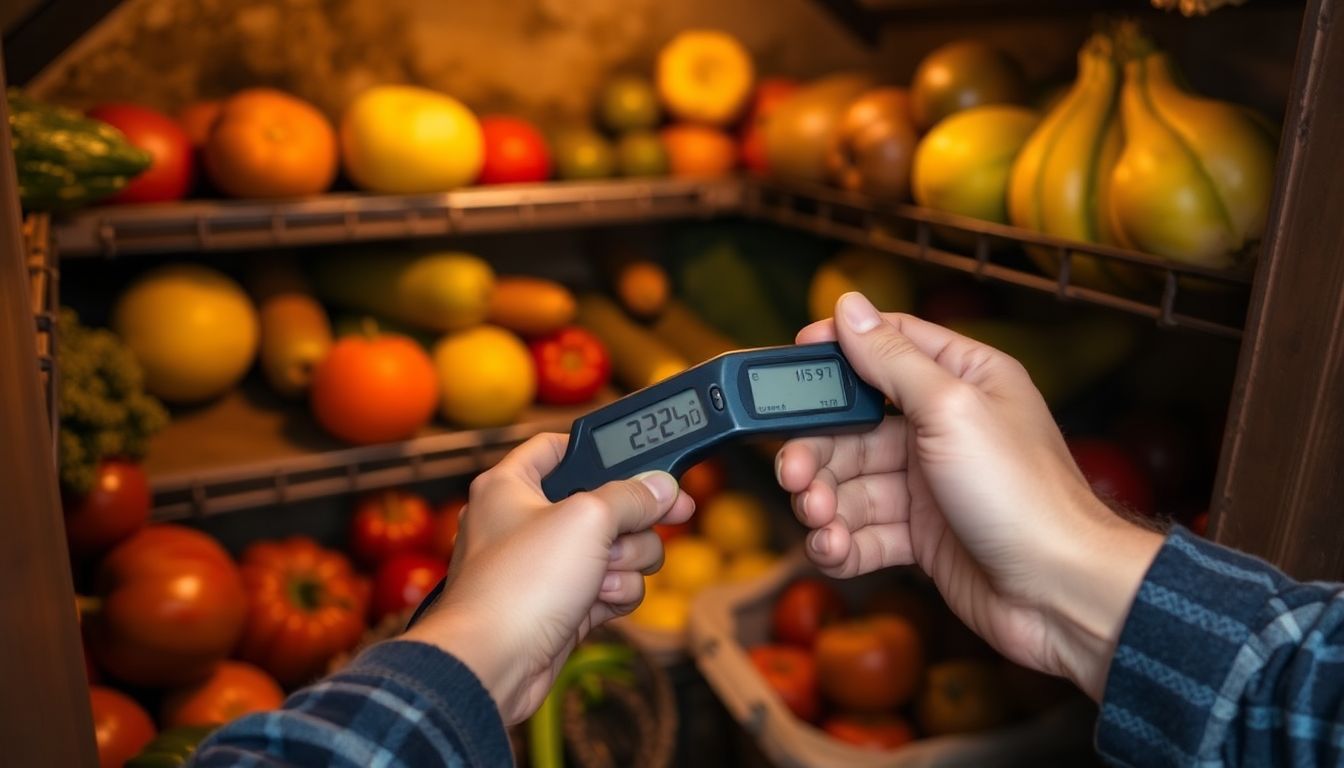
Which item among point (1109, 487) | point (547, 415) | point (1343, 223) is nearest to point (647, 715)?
point (547, 415)

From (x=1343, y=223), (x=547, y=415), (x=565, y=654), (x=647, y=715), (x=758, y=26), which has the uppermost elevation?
(x=758, y=26)

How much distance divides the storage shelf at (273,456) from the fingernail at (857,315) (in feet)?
2.87

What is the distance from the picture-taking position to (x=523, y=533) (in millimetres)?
613

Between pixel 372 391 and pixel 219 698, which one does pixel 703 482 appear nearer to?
pixel 372 391

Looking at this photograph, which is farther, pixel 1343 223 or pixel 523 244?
pixel 523 244

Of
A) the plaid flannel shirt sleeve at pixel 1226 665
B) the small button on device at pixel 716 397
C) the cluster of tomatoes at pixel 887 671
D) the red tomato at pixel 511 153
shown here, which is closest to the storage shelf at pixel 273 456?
the red tomato at pixel 511 153

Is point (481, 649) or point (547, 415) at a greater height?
point (481, 649)

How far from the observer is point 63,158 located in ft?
3.32

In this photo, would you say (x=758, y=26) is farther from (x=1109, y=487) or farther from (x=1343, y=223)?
(x=1343, y=223)

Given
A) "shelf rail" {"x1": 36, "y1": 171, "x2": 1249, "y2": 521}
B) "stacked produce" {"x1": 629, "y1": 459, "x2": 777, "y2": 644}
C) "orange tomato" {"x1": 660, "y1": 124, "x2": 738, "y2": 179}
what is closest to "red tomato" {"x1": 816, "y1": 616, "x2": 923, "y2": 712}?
"stacked produce" {"x1": 629, "y1": 459, "x2": 777, "y2": 644}

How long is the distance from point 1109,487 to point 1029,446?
57 cm

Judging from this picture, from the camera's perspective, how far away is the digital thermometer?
69 centimetres

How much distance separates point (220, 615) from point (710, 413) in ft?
2.43

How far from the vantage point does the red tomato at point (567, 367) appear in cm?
160
